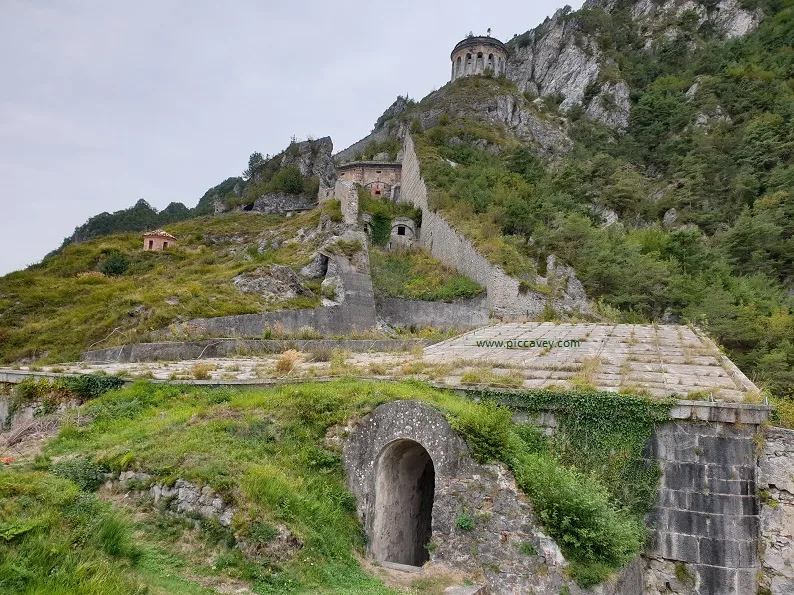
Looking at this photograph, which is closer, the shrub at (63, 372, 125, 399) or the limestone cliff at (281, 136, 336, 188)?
the shrub at (63, 372, 125, 399)

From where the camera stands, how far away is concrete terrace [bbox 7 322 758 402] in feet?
25.8

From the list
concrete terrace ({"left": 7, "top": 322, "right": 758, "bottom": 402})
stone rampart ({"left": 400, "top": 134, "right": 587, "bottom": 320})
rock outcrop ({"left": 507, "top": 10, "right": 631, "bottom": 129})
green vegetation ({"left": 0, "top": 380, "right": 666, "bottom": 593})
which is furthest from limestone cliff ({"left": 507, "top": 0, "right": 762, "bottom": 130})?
green vegetation ({"left": 0, "top": 380, "right": 666, "bottom": 593})

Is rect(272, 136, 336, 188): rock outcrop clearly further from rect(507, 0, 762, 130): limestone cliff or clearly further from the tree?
rect(507, 0, 762, 130): limestone cliff

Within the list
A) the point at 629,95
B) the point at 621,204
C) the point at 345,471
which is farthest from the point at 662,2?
the point at 345,471

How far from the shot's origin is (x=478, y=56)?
195 feet

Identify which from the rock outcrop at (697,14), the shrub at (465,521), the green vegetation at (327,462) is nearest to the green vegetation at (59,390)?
the green vegetation at (327,462)

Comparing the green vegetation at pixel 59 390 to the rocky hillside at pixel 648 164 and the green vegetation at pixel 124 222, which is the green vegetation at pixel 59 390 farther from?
the green vegetation at pixel 124 222

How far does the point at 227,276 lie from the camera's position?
2356 centimetres

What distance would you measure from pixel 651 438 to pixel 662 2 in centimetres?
7754

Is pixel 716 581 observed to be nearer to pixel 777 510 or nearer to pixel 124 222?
pixel 777 510

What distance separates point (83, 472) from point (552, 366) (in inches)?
310

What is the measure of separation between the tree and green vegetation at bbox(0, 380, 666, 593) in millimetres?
54550

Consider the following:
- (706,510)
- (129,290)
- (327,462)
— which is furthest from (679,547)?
(129,290)

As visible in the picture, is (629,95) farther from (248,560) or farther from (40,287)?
(248,560)
